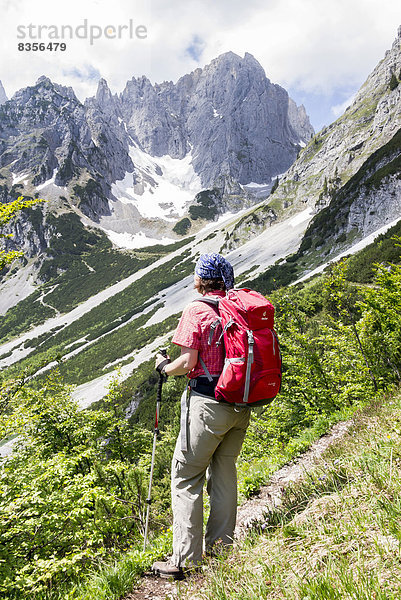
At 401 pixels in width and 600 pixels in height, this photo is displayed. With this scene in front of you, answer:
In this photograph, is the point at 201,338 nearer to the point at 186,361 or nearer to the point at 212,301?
the point at 186,361

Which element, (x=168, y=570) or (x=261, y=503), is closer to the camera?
(x=168, y=570)

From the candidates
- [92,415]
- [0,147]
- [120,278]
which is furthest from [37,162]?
[92,415]

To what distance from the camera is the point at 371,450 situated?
9.45 ft

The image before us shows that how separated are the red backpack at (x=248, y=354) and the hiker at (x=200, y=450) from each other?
12 cm

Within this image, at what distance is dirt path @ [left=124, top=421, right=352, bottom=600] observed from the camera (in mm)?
2678

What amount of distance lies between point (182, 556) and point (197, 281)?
2.38 m

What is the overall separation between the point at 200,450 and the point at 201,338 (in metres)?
0.93

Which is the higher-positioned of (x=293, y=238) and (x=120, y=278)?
(x=120, y=278)

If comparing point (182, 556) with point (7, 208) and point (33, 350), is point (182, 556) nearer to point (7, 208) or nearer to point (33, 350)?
point (7, 208)

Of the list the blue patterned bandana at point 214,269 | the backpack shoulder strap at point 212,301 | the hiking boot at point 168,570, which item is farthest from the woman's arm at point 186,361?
the hiking boot at point 168,570

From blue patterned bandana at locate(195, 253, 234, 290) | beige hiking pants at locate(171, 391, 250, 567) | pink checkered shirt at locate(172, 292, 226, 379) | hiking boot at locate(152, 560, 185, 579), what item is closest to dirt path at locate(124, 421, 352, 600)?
hiking boot at locate(152, 560, 185, 579)

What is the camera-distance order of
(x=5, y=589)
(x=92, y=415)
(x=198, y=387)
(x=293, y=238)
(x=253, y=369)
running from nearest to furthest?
(x=253, y=369), (x=198, y=387), (x=5, y=589), (x=92, y=415), (x=293, y=238)

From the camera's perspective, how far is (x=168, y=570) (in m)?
2.75

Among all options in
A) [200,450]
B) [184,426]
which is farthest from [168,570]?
[184,426]
